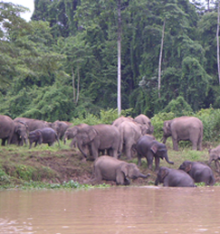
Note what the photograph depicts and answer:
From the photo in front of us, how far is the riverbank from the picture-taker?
1200 cm

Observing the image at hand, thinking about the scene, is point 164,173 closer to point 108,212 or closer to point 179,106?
point 108,212

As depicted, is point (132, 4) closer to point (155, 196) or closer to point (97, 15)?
point (97, 15)

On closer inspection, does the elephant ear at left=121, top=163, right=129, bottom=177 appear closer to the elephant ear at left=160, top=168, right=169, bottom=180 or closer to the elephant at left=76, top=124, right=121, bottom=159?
the elephant ear at left=160, top=168, right=169, bottom=180

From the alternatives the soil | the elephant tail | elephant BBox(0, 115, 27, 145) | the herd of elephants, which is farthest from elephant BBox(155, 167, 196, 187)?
elephant BBox(0, 115, 27, 145)

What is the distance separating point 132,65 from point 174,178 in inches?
1031

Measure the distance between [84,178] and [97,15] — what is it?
66.5 ft

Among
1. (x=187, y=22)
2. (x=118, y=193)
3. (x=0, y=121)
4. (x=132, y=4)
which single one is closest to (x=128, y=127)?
(x=0, y=121)

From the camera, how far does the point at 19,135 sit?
17.1 metres

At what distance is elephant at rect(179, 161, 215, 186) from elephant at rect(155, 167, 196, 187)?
86 cm

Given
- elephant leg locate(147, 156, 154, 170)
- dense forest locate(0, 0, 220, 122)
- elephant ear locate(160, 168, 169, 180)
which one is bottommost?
elephant ear locate(160, 168, 169, 180)

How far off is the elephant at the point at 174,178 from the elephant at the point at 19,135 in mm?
5832

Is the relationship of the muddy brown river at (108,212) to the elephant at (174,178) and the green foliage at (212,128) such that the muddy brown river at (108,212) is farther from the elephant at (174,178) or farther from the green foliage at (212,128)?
the green foliage at (212,128)

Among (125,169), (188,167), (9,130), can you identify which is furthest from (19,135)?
(188,167)

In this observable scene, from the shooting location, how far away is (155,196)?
9.95 meters
